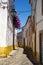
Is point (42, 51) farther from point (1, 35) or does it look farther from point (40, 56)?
point (1, 35)

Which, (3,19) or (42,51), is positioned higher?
(3,19)

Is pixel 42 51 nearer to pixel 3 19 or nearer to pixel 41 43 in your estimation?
pixel 41 43

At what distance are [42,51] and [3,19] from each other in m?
4.98

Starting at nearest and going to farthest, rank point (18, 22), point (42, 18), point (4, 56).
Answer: point (42, 18) → point (4, 56) → point (18, 22)

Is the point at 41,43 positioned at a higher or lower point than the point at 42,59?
higher

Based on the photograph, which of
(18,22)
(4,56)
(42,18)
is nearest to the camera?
(42,18)

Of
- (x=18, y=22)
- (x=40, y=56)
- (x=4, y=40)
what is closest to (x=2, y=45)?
(x=4, y=40)

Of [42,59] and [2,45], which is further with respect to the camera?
[2,45]

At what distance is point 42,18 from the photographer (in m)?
13.5

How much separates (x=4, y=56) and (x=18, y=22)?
1103 centimetres

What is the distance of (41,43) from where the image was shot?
13.9 meters

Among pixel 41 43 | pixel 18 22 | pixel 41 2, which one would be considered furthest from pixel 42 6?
pixel 18 22

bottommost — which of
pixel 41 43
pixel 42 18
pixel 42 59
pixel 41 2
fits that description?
pixel 42 59

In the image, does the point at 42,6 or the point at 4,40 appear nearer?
the point at 42,6
